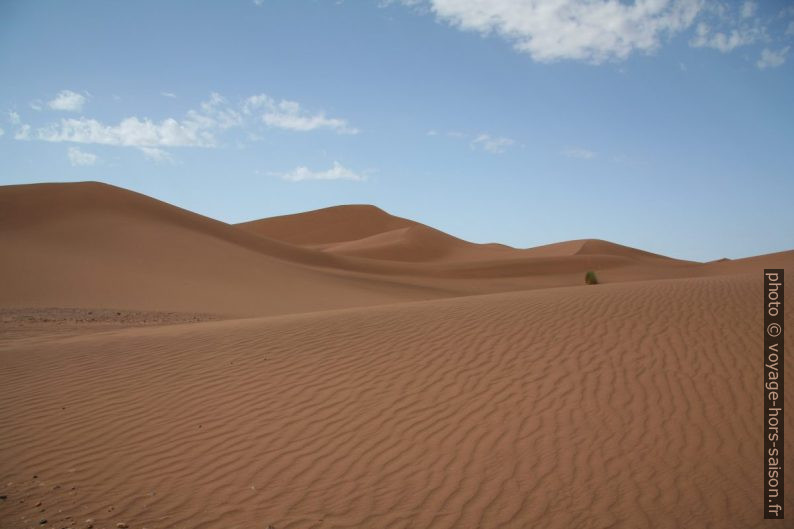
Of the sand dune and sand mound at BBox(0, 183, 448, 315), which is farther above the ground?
sand mound at BBox(0, 183, 448, 315)

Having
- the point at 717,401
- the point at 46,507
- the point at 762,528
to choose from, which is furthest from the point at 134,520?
the point at 717,401

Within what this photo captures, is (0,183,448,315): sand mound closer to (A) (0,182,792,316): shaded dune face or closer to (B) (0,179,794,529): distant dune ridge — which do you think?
(A) (0,182,792,316): shaded dune face

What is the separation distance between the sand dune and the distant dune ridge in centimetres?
3

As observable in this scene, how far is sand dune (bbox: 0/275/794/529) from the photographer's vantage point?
17.7 feet

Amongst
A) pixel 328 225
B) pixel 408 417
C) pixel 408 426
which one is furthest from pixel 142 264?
pixel 328 225

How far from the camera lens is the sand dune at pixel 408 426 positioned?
539 cm

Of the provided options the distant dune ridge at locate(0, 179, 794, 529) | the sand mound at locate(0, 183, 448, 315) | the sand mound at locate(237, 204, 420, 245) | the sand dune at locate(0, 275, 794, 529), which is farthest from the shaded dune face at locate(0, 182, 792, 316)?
the sand mound at locate(237, 204, 420, 245)

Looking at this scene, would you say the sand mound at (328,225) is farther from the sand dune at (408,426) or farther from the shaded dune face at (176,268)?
the sand dune at (408,426)

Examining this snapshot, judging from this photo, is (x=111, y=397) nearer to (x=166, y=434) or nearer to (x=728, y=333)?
(x=166, y=434)

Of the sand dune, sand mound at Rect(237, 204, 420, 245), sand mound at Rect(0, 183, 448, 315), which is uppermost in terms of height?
sand mound at Rect(237, 204, 420, 245)

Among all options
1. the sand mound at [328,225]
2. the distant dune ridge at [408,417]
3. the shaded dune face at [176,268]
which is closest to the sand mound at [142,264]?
the shaded dune face at [176,268]

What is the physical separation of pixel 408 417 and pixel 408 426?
231mm

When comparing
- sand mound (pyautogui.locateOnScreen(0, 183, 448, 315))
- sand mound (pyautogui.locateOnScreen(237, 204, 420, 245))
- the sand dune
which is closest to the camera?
the sand dune

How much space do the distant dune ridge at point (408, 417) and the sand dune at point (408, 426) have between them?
0.03m
